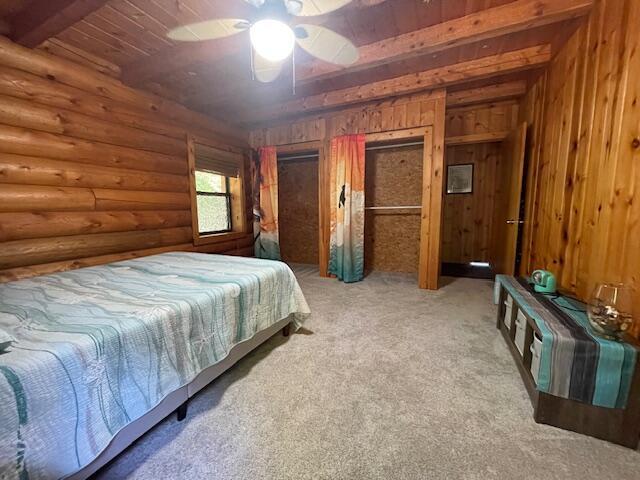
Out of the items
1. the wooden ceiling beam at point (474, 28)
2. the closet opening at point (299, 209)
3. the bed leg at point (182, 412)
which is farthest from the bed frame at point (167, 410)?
the closet opening at point (299, 209)

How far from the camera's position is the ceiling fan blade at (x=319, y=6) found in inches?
59.5

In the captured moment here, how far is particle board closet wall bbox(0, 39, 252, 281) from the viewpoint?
6.47ft

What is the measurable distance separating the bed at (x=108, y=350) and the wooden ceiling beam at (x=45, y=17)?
1763 mm

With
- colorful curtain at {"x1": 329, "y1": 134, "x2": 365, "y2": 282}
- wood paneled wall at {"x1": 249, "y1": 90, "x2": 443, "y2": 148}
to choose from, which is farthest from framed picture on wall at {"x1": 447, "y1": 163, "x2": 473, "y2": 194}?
colorful curtain at {"x1": 329, "y1": 134, "x2": 365, "y2": 282}

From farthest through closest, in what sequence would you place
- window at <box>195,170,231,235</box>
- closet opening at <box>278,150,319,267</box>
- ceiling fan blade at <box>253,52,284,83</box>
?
closet opening at <box>278,150,319,267</box> < window at <box>195,170,231,235</box> < ceiling fan blade at <box>253,52,284,83</box>

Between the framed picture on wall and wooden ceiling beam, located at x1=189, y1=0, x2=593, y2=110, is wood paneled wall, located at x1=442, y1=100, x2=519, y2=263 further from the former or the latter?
wooden ceiling beam, located at x1=189, y1=0, x2=593, y2=110

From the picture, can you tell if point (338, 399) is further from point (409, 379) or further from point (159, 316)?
point (159, 316)

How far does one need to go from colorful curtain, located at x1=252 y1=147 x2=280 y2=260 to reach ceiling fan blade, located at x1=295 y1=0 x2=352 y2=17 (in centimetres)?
264

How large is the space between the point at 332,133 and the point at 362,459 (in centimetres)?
369

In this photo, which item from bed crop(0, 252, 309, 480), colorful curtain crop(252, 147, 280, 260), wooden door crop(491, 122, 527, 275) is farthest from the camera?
colorful curtain crop(252, 147, 280, 260)

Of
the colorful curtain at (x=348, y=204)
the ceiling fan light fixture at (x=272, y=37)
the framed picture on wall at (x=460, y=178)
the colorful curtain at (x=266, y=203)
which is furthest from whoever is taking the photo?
the framed picture on wall at (x=460, y=178)

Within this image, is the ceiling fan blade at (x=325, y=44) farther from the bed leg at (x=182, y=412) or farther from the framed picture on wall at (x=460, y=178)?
the framed picture on wall at (x=460, y=178)

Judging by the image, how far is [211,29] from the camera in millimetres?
1803

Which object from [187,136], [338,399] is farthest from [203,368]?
[187,136]
